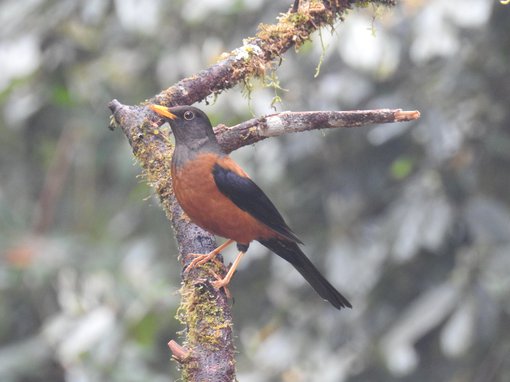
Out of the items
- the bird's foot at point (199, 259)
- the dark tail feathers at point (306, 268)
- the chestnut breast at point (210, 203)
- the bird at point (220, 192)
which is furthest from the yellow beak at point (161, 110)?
the dark tail feathers at point (306, 268)

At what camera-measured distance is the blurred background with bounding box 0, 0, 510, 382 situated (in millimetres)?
5090

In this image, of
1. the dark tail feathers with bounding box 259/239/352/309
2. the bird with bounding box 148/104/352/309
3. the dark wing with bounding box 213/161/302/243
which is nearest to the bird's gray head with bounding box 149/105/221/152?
the bird with bounding box 148/104/352/309

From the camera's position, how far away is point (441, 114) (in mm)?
5312

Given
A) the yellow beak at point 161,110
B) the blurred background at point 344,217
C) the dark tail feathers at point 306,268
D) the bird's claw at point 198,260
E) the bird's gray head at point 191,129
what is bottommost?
the bird's claw at point 198,260

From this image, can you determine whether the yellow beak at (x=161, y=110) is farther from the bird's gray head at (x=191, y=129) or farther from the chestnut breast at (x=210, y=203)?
the chestnut breast at (x=210, y=203)

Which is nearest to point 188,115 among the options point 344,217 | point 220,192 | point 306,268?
point 220,192

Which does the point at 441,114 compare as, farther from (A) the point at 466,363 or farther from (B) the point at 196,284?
(B) the point at 196,284

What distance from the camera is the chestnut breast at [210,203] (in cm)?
371

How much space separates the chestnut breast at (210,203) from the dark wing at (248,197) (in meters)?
0.02

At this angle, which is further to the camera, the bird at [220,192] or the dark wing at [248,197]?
the dark wing at [248,197]

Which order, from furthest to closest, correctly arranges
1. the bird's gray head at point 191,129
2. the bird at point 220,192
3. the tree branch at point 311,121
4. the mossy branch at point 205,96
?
the bird's gray head at point 191,129 < the bird at point 220,192 < the mossy branch at point 205,96 < the tree branch at point 311,121

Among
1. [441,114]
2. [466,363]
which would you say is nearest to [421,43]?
[441,114]

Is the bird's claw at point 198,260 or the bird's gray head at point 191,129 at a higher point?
the bird's gray head at point 191,129

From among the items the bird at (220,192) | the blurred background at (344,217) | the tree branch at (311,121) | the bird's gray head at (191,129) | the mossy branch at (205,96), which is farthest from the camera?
the blurred background at (344,217)
